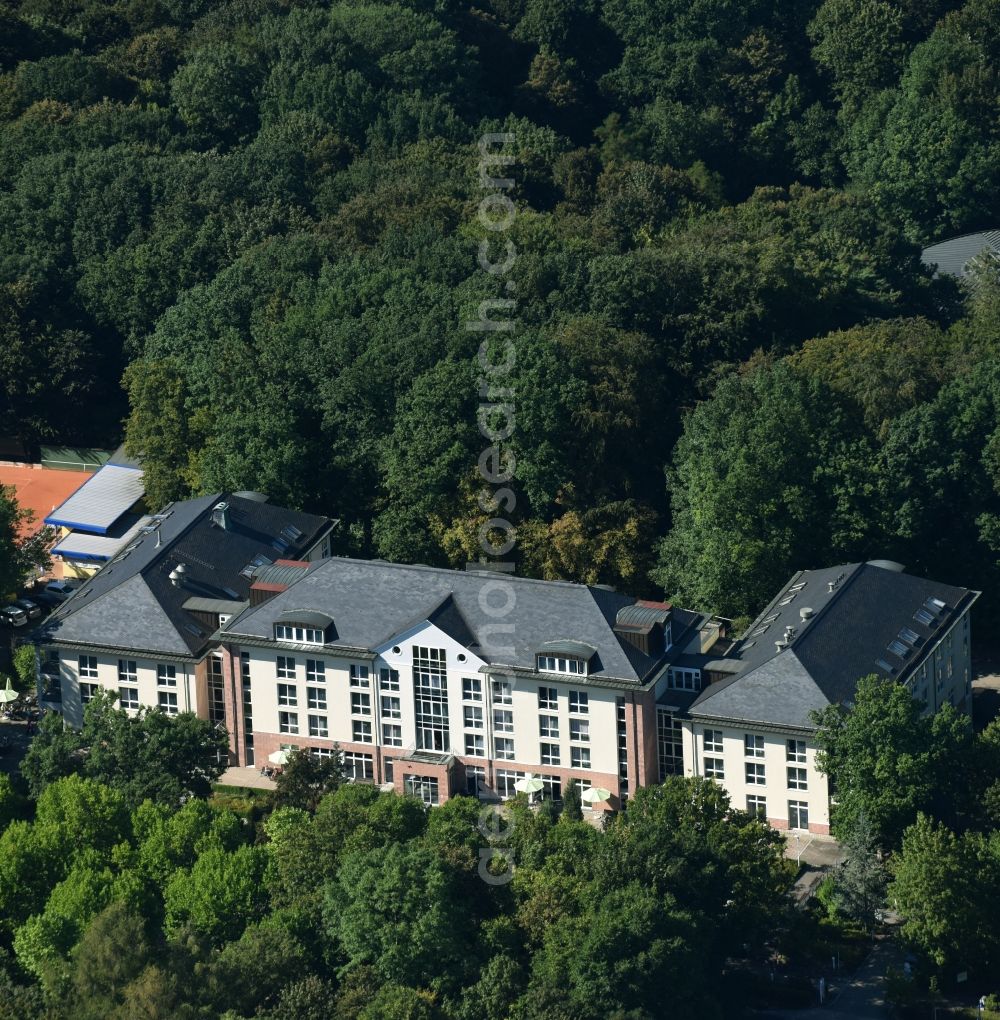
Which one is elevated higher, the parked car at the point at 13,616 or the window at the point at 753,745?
the parked car at the point at 13,616

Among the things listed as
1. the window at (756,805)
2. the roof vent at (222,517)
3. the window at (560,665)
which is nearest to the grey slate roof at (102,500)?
the roof vent at (222,517)

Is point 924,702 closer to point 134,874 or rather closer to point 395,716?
point 395,716

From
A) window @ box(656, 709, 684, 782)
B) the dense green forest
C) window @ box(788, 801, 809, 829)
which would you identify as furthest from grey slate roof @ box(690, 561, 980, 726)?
the dense green forest

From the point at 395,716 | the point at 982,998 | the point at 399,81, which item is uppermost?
the point at 399,81

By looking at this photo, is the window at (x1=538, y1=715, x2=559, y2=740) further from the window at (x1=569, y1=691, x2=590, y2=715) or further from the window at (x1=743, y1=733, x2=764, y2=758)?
the window at (x1=743, y1=733, x2=764, y2=758)

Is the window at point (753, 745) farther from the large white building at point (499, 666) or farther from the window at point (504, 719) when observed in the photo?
the window at point (504, 719)

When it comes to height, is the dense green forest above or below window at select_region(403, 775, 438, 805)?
above

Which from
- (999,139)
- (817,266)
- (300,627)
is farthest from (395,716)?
(999,139)
